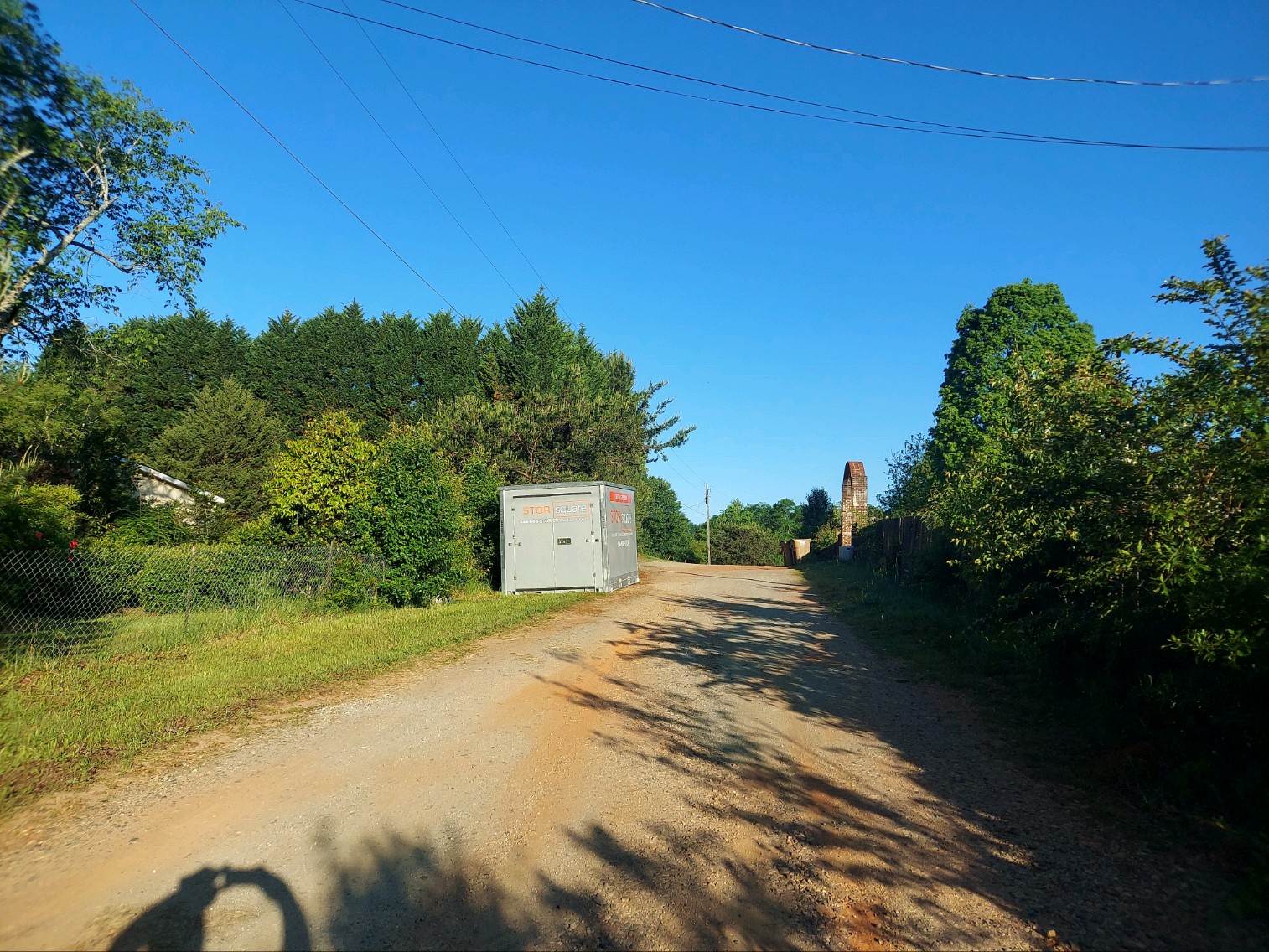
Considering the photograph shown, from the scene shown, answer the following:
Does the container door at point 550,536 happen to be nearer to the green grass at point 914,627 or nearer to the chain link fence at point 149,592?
the chain link fence at point 149,592

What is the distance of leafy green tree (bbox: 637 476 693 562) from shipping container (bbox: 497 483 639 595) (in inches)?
1110


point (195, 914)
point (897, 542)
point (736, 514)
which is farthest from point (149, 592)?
point (736, 514)

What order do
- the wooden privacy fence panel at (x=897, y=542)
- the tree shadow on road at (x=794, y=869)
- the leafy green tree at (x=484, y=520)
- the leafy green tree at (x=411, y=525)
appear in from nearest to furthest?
the tree shadow on road at (x=794, y=869)
the leafy green tree at (x=411, y=525)
the wooden privacy fence panel at (x=897, y=542)
the leafy green tree at (x=484, y=520)

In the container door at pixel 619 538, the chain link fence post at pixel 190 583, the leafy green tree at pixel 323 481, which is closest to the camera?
the chain link fence post at pixel 190 583

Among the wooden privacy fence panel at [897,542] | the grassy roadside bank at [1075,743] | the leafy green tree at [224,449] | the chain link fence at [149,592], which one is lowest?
the grassy roadside bank at [1075,743]

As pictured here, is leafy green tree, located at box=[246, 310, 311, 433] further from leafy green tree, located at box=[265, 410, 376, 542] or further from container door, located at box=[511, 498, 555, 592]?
container door, located at box=[511, 498, 555, 592]

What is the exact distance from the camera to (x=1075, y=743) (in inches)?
243

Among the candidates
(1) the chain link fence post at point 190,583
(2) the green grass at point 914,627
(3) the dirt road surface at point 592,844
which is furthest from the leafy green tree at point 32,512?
(2) the green grass at point 914,627

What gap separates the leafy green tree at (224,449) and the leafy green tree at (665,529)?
881 inches

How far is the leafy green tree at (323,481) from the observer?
1848 cm

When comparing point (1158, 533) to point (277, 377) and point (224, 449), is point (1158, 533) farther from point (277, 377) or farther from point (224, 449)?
point (277, 377)

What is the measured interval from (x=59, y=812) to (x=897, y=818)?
5.47m

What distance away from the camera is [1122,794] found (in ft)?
16.7

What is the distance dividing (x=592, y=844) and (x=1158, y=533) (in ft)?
14.7
